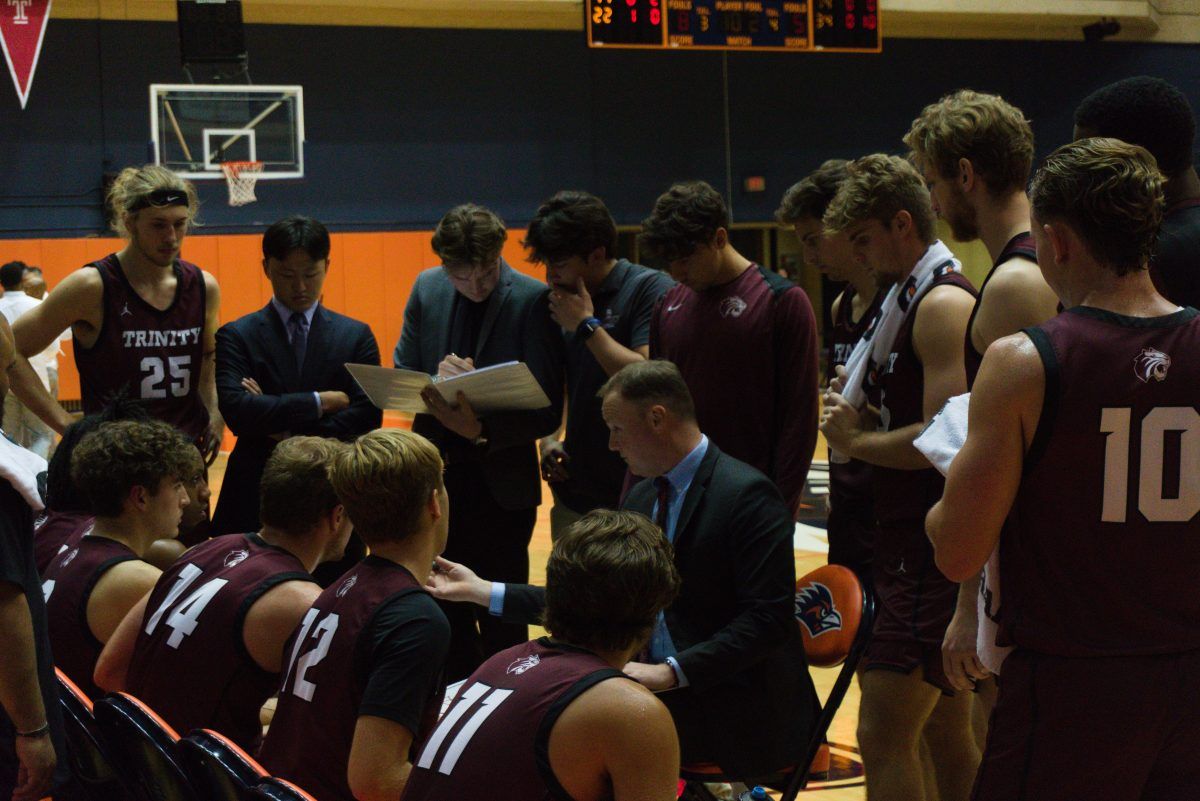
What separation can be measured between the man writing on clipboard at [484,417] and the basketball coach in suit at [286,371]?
12.0 inches

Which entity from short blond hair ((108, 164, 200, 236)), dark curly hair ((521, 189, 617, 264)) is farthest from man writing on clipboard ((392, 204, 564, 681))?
short blond hair ((108, 164, 200, 236))

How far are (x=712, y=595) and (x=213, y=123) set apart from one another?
1141 cm

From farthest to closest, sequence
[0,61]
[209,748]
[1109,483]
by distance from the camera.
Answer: [0,61], [209,748], [1109,483]

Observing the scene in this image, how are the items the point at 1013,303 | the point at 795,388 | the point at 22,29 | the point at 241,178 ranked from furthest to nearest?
the point at 241,178 → the point at 22,29 → the point at 795,388 → the point at 1013,303

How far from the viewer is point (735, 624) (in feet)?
9.70

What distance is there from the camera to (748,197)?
54.6 ft

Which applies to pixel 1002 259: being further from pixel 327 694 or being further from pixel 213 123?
pixel 213 123

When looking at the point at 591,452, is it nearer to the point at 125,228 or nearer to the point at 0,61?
the point at 125,228

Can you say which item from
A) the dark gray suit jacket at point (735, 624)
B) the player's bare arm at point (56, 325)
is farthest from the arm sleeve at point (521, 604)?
the player's bare arm at point (56, 325)

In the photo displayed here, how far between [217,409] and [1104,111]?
3.11 m

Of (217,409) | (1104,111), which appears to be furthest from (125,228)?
(1104,111)

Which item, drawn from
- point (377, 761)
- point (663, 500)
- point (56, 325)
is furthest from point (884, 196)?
point (56, 325)

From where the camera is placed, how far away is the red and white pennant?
10.3 metres

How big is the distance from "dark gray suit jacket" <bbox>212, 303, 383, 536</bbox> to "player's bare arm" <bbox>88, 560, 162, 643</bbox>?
1.11m
